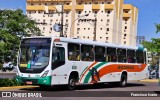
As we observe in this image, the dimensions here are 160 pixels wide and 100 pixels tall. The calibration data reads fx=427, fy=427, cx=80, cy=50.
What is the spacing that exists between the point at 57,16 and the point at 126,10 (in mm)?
23582

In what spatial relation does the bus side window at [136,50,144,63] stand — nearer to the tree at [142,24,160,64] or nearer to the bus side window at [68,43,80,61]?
the tree at [142,24,160,64]

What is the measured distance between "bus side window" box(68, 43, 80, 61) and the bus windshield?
156cm

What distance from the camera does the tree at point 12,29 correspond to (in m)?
24.5

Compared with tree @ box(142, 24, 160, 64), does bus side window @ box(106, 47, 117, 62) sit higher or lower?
lower

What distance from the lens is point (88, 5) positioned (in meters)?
125

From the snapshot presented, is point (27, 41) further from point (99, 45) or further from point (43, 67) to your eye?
point (99, 45)

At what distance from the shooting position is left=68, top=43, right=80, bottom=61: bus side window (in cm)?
2255

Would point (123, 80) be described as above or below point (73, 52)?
below

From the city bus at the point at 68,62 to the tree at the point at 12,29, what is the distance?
2.44 m

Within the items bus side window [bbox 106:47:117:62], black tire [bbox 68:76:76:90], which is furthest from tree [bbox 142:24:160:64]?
black tire [bbox 68:76:76:90]

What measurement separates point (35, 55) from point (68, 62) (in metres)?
1.93

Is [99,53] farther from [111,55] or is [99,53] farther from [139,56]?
[139,56]

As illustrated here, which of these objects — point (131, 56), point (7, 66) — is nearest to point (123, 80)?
point (131, 56)

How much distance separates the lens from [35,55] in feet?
69.9
